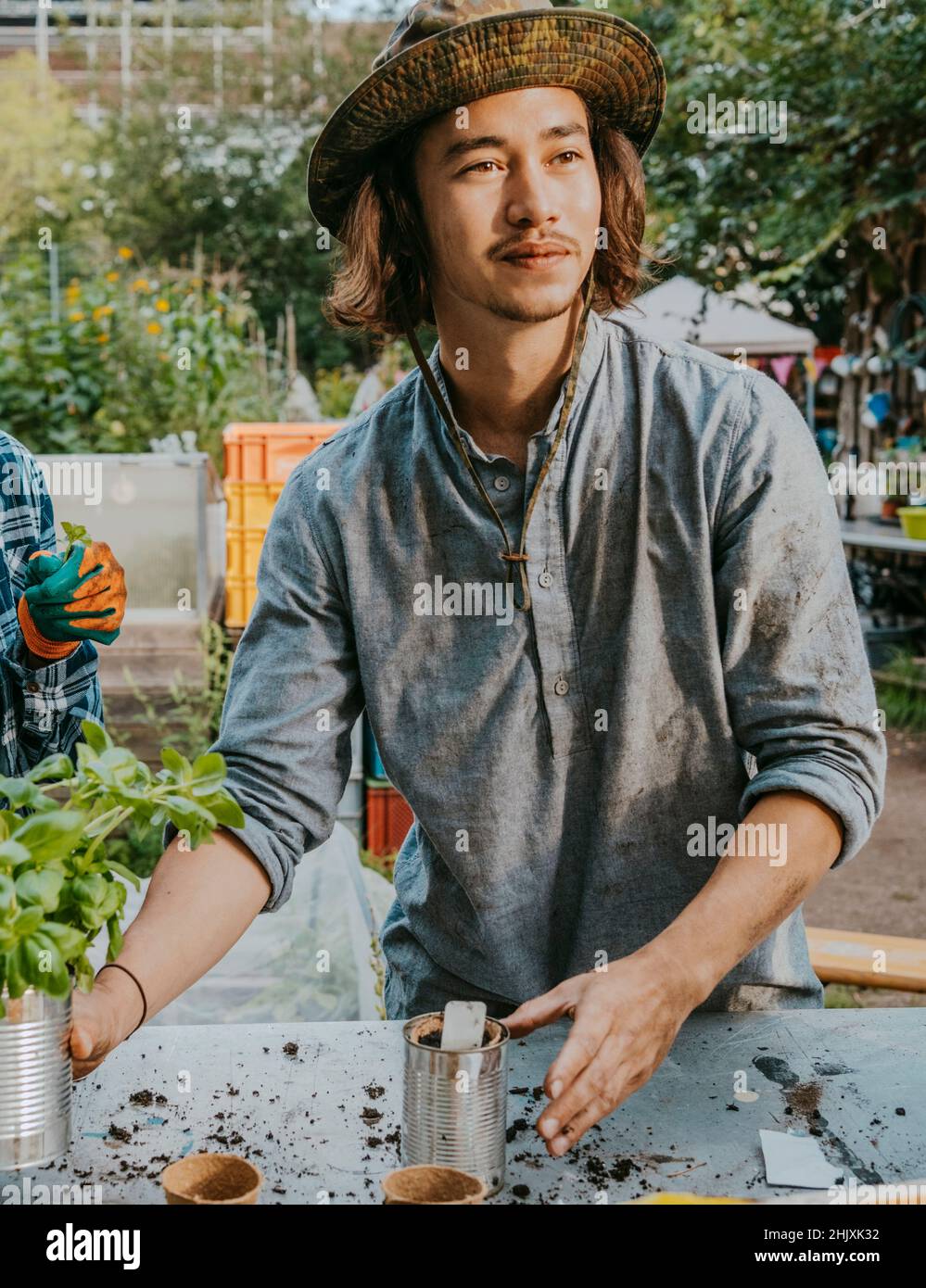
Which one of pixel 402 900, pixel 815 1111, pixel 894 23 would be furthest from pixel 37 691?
pixel 894 23

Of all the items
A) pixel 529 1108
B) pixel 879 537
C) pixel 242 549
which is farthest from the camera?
pixel 879 537

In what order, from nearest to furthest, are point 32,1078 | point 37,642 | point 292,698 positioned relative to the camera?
point 32,1078
point 292,698
point 37,642

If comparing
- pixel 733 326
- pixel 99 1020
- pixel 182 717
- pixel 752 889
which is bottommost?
pixel 182 717

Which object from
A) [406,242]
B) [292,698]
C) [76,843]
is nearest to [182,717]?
[406,242]

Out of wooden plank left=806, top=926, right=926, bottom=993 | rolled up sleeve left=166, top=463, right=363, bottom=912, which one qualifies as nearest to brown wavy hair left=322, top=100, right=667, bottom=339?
rolled up sleeve left=166, top=463, right=363, bottom=912

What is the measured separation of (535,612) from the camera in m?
1.87

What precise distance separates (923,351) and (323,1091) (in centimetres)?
838

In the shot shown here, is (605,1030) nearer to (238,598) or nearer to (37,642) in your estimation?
(37,642)

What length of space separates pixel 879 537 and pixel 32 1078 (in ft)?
25.5

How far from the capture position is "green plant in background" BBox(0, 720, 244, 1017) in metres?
1.14

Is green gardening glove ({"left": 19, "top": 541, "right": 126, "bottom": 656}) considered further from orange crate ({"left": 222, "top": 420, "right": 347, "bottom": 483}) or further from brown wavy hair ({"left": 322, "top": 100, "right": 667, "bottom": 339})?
orange crate ({"left": 222, "top": 420, "right": 347, "bottom": 483})

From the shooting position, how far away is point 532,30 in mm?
1838

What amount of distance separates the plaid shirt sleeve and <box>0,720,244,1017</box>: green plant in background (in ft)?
3.46

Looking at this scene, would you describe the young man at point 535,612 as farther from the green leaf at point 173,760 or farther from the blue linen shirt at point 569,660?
the green leaf at point 173,760
